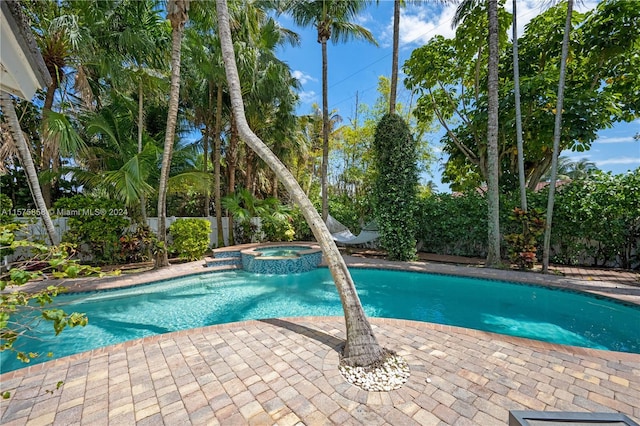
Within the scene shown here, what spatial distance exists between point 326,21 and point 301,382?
11881mm

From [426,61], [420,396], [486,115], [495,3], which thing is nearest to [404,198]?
[486,115]

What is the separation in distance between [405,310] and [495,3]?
8338 mm

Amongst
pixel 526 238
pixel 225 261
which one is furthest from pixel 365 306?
pixel 526 238

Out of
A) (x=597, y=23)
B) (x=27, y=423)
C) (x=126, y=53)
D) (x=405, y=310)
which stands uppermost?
(x=597, y=23)

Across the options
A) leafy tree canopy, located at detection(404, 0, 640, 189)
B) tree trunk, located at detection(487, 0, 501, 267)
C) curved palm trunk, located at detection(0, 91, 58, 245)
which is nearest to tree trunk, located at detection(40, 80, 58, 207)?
curved palm trunk, located at detection(0, 91, 58, 245)

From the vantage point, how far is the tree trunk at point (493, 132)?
7.49 m

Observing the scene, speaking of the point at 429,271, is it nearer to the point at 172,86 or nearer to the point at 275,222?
the point at 275,222

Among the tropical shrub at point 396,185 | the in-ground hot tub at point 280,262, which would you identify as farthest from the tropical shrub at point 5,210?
the tropical shrub at point 396,185

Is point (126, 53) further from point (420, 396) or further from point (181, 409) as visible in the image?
point (420, 396)

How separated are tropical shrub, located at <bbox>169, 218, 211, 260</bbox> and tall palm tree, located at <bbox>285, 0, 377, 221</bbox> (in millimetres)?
4777

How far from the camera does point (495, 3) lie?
730 cm

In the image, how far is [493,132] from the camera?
7.70m

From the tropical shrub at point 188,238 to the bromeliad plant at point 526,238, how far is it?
32.3ft

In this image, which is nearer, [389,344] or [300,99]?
[389,344]
